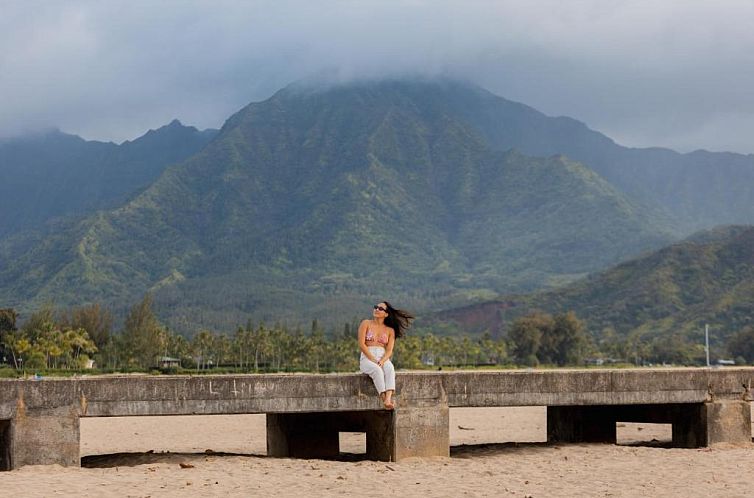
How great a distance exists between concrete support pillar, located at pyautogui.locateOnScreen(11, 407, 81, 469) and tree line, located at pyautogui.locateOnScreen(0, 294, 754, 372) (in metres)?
77.6

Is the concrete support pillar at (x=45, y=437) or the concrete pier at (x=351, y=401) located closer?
the concrete support pillar at (x=45, y=437)

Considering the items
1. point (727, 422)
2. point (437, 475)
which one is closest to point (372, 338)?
point (437, 475)

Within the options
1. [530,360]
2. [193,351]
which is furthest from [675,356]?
[193,351]

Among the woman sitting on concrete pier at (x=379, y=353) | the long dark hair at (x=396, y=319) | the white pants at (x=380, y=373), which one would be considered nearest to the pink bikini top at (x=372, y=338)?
the woman sitting on concrete pier at (x=379, y=353)

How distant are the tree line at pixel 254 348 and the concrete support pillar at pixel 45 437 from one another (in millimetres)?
77611

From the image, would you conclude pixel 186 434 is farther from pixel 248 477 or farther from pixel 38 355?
pixel 38 355

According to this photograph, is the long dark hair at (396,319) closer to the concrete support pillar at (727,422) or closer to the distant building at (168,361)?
the concrete support pillar at (727,422)

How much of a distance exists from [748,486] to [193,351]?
12056 centimetres

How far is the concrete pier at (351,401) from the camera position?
14898 mm

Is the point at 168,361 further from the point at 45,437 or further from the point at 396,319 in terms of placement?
the point at 396,319

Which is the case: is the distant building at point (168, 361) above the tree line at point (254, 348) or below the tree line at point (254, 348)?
below

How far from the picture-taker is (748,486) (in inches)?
539

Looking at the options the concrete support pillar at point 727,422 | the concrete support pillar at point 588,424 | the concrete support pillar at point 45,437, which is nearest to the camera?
the concrete support pillar at point 45,437

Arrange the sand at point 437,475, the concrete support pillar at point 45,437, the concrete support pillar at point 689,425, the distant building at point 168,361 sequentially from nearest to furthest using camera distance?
the sand at point 437,475 < the concrete support pillar at point 45,437 < the concrete support pillar at point 689,425 < the distant building at point 168,361
